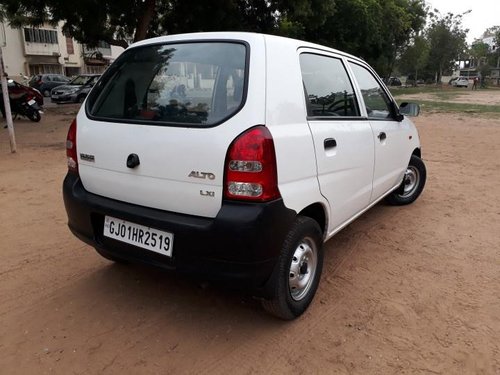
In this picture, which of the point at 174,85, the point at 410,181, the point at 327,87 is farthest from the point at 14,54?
the point at 327,87

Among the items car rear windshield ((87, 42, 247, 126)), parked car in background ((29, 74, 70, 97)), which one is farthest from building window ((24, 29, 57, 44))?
car rear windshield ((87, 42, 247, 126))

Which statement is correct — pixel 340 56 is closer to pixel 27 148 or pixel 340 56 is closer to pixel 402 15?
pixel 27 148

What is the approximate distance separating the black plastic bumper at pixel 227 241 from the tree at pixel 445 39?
55.7 meters

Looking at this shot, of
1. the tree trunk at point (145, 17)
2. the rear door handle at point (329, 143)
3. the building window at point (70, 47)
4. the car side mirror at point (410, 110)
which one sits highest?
the building window at point (70, 47)

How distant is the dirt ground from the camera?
7.68ft

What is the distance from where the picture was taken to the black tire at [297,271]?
2.42 m

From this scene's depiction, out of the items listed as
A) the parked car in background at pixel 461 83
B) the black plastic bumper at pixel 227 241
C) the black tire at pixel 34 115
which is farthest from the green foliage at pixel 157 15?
the parked car in background at pixel 461 83

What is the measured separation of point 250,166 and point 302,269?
0.92 meters

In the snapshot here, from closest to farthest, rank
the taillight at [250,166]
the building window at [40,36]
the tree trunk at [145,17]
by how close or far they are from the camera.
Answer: the taillight at [250,166] → the tree trunk at [145,17] → the building window at [40,36]

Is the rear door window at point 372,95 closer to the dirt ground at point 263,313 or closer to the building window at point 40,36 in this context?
the dirt ground at point 263,313

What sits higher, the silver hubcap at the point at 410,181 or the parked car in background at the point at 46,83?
the parked car in background at the point at 46,83

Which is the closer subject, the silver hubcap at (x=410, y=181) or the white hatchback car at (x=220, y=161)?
the white hatchback car at (x=220, y=161)

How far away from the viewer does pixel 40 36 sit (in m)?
43.8

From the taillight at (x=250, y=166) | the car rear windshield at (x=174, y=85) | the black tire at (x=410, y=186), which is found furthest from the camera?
the black tire at (x=410, y=186)
